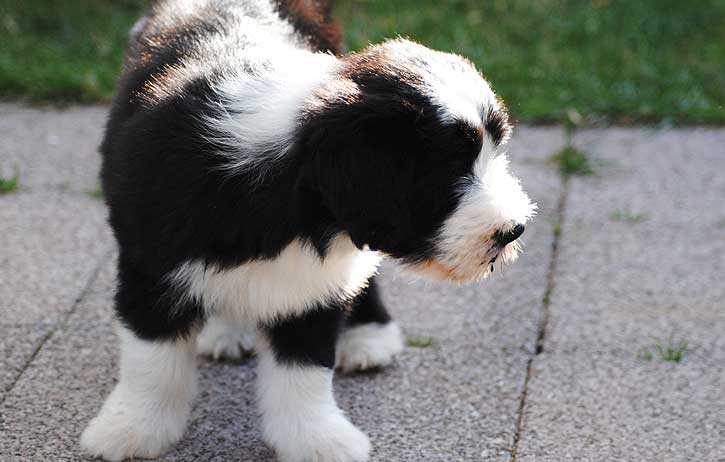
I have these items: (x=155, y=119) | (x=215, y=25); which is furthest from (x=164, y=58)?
(x=155, y=119)

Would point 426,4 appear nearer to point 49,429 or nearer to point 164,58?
point 164,58

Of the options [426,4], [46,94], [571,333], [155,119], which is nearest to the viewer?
[155,119]

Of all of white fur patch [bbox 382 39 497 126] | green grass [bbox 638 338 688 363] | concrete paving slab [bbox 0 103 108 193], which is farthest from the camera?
concrete paving slab [bbox 0 103 108 193]

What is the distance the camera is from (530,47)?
685 cm

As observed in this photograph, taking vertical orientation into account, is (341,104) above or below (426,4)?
above

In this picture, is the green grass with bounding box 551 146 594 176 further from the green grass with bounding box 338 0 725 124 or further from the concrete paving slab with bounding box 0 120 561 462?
the concrete paving slab with bounding box 0 120 561 462

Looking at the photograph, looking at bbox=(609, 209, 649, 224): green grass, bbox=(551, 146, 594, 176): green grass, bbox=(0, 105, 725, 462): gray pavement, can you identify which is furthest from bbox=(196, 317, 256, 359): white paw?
bbox=(551, 146, 594, 176): green grass

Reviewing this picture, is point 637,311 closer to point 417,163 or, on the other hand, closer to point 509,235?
point 509,235

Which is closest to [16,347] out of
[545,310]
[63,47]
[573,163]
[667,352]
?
[545,310]

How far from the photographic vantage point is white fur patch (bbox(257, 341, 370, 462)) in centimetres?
319

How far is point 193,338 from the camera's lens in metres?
3.19

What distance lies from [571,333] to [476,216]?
59.1 inches

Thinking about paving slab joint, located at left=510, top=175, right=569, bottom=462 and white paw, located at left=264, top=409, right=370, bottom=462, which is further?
paving slab joint, located at left=510, top=175, right=569, bottom=462

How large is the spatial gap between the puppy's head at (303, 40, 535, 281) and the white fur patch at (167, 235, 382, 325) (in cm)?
21
